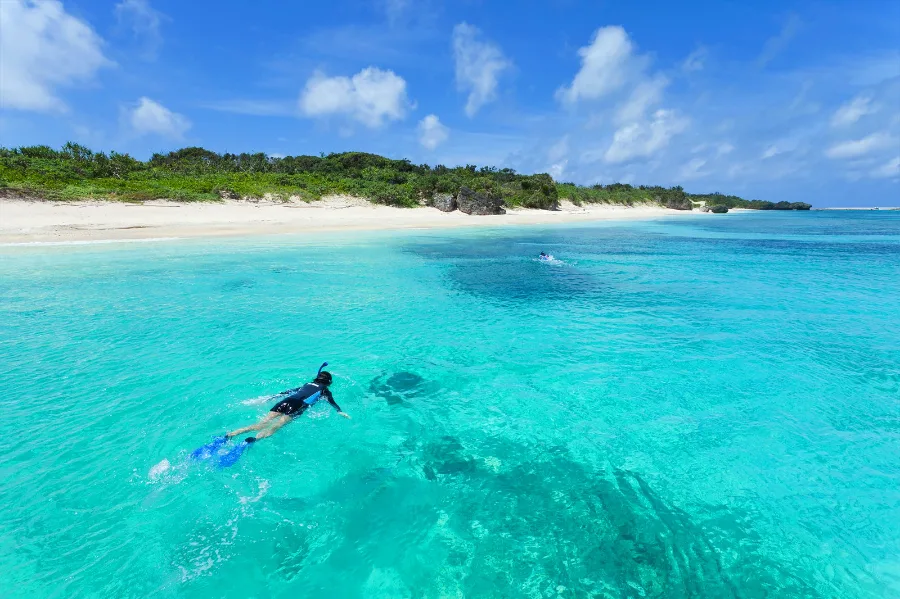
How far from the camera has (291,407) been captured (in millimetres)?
6949

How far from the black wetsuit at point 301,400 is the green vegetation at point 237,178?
41.0m

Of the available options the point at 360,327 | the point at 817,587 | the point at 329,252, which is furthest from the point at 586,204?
the point at 817,587

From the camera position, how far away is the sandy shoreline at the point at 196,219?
3020 cm

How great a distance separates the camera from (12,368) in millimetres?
8859

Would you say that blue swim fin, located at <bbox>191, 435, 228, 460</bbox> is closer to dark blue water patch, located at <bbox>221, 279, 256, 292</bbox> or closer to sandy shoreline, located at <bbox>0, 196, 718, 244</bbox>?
dark blue water patch, located at <bbox>221, 279, 256, 292</bbox>

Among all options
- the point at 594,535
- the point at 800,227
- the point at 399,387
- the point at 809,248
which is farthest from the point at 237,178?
the point at 800,227

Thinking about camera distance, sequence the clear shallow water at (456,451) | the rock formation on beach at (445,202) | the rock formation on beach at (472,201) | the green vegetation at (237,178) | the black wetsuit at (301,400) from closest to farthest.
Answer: the clear shallow water at (456,451) < the black wetsuit at (301,400) < the green vegetation at (237,178) < the rock formation on beach at (445,202) < the rock formation on beach at (472,201)

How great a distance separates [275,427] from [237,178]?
5179 centimetres

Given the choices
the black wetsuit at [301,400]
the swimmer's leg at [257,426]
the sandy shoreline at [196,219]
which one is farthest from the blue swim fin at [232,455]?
the sandy shoreline at [196,219]

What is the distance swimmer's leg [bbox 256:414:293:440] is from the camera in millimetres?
6479

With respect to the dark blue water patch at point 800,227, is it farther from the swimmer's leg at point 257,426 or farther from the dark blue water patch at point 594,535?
the swimmer's leg at point 257,426

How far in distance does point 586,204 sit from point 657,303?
8244 centimetres

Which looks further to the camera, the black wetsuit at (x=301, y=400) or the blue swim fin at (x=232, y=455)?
the black wetsuit at (x=301, y=400)

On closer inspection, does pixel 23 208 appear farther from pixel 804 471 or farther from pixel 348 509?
pixel 804 471
